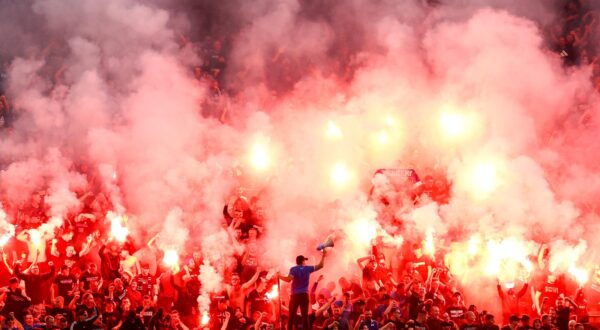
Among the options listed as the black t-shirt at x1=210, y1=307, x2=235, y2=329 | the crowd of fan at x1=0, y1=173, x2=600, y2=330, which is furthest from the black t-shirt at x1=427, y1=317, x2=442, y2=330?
the black t-shirt at x1=210, y1=307, x2=235, y2=329

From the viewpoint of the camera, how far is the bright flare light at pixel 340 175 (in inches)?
560

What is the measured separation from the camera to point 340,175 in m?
14.4

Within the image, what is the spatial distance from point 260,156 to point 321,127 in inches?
68.5

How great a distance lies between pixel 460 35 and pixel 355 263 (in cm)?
603

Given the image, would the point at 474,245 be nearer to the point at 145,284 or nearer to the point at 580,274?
the point at 580,274

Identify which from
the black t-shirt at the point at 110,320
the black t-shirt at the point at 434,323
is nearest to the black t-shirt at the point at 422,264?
the black t-shirt at the point at 434,323

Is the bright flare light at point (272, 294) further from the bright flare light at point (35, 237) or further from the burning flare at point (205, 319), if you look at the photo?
the bright flare light at point (35, 237)

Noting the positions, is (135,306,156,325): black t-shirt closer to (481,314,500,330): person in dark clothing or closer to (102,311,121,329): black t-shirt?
(102,311,121,329): black t-shirt

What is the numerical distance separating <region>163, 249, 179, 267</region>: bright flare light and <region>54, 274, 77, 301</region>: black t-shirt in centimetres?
169

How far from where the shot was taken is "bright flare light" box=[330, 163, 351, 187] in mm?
14227

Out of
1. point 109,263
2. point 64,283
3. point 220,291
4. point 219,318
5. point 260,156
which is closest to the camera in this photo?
point 219,318

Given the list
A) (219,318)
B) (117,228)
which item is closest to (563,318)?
(219,318)

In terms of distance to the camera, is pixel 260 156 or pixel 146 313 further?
pixel 260 156

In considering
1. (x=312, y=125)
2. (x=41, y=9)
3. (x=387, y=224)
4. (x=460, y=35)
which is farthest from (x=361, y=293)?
(x=41, y=9)
